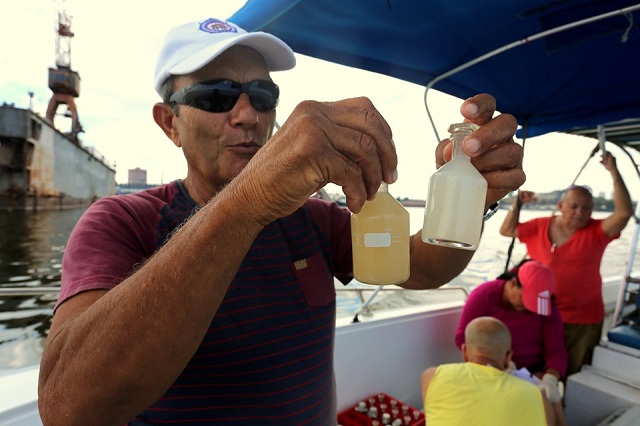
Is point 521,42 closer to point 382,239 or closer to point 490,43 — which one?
point 490,43

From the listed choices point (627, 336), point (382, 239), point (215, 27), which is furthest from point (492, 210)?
point (627, 336)

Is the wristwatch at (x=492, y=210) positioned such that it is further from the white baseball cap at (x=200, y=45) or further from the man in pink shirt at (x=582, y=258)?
the man in pink shirt at (x=582, y=258)

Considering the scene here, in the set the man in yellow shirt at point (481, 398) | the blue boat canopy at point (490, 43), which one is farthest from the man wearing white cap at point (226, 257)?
the man in yellow shirt at point (481, 398)

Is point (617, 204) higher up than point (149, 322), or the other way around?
point (617, 204)

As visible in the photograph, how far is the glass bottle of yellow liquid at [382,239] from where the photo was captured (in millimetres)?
794

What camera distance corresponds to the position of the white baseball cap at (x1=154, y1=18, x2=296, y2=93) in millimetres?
992

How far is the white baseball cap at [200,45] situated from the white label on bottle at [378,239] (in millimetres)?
580

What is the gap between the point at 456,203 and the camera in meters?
0.75

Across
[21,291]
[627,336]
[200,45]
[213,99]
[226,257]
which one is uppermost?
[200,45]

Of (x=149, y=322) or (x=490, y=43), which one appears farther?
(x=490, y=43)

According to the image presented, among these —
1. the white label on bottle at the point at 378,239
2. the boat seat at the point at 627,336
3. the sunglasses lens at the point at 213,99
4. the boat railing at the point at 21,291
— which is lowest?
the boat seat at the point at 627,336

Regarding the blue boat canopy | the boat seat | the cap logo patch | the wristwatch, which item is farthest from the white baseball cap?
the boat seat

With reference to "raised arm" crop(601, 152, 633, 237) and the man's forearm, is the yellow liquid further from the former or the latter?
"raised arm" crop(601, 152, 633, 237)

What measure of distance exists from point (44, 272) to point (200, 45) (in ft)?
40.7
